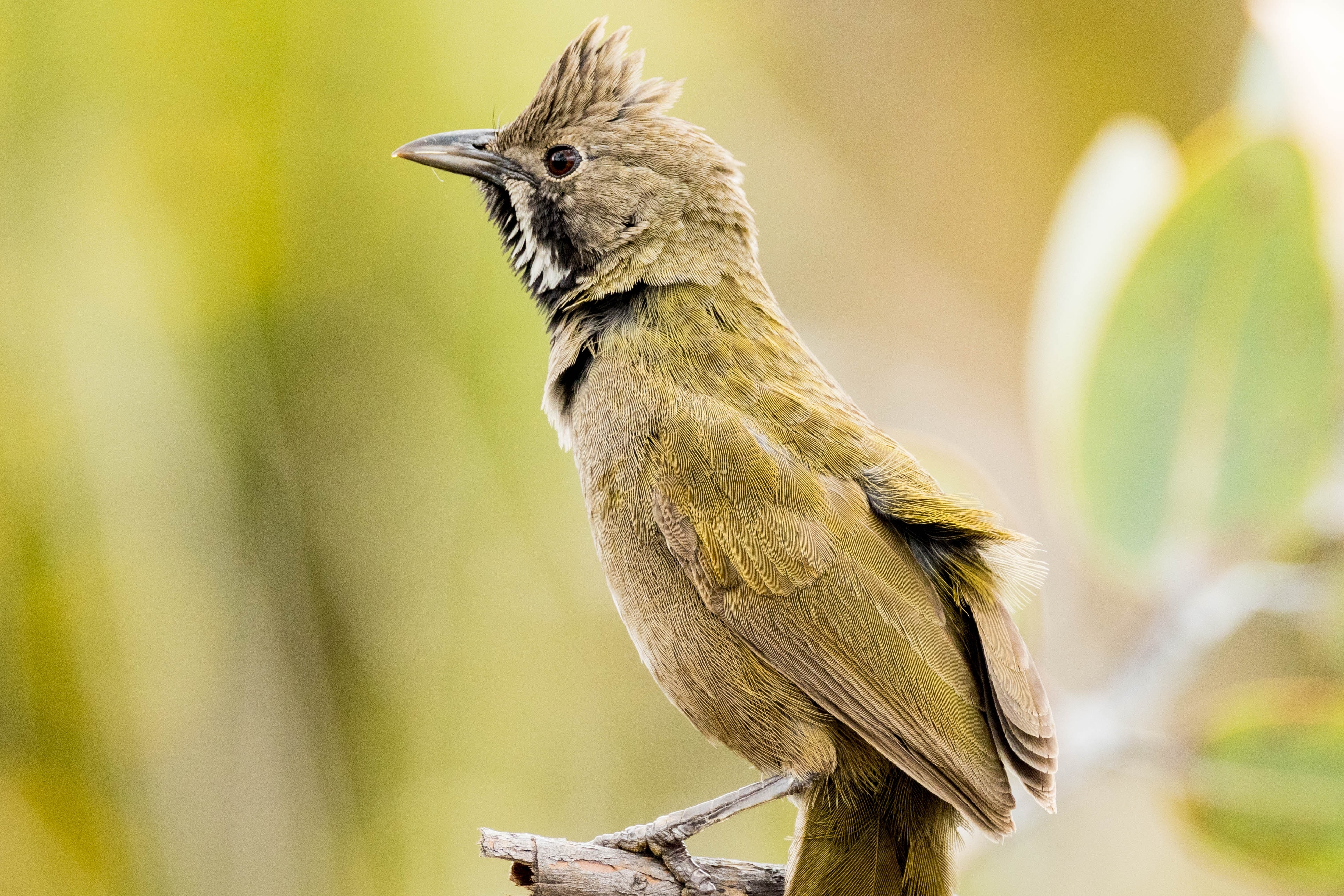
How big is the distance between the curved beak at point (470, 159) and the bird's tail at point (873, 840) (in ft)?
5.21

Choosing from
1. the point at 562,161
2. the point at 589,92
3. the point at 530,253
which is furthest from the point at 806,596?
the point at 589,92

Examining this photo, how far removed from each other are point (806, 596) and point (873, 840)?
0.48 m

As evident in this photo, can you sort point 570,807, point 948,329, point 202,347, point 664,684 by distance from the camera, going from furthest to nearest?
point 948,329 → point 570,807 → point 202,347 → point 664,684

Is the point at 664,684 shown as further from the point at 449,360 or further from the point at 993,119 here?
the point at 993,119

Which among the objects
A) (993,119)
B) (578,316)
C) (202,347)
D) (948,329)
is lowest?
(578,316)

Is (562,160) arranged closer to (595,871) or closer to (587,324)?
(587,324)

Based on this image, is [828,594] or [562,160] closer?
[828,594]

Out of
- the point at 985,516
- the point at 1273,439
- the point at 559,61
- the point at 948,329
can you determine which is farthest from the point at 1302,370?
the point at 948,329

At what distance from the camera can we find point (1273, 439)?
337 cm

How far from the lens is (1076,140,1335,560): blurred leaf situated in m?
3.26

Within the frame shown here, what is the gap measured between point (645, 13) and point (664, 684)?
3.12 meters

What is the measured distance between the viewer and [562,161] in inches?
117

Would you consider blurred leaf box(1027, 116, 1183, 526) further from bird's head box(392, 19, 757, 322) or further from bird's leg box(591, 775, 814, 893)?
bird's leg box(591, 775, 814, 893)

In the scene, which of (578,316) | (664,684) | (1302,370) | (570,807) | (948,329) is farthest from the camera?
(948,329)
